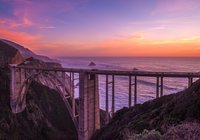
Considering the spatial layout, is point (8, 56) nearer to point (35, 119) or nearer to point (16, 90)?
point (16, 90)

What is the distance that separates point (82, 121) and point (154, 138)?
12.6 m

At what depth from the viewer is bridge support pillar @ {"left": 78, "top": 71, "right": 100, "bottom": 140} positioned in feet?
Answer: 52.3

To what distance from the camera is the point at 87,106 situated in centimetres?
1641

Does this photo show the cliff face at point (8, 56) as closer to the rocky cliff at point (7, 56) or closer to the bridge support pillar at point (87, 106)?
the rocky cliff at point (7, 56)

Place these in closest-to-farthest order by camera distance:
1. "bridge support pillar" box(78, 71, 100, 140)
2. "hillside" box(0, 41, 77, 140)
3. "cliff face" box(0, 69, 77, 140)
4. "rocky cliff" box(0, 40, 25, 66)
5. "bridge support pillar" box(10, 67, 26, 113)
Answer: "bridge support pillar" box(78, 71, 100, 140) < "cliff face" box(0, 69, 77, 140) < "hillside" box(0, 41, 77, 140) < "bridge support pillar" box(10, 67, 26, 113) < "rocky cliff" box(0, 40, 25, 66)

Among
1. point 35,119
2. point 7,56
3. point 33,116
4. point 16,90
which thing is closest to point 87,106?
point 35,119

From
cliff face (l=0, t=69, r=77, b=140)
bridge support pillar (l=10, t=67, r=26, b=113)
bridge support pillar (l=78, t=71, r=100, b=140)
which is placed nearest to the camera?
bridge support pillar (l=78, t=71, r=100, b=140)

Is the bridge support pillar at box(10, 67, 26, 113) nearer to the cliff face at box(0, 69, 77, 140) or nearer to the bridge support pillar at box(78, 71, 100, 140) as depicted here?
the cliff face at box(0, 69, 77, 140)

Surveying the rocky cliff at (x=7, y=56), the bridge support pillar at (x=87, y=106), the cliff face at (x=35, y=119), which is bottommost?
the cliff face at (x=35, y=119)

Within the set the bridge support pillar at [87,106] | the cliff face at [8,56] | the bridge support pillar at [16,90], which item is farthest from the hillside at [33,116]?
the bridge support pillar at [87,106]

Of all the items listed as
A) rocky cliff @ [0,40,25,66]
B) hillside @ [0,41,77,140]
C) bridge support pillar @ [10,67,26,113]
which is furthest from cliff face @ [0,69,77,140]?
rocky cliff @ [0,40,25,66]

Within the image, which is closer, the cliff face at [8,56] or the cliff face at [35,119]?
the cliff face at [35,119]

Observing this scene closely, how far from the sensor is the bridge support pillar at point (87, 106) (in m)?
15.9

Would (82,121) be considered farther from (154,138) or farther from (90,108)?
(154,138)
